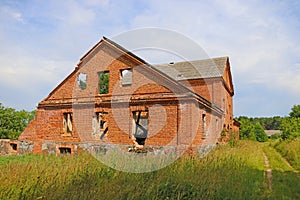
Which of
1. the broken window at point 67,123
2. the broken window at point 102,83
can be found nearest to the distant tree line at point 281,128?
the broken window at point 102,83

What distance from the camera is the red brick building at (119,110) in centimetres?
1423

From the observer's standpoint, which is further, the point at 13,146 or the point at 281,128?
the point at 281,128

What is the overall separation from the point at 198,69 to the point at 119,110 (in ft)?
42.1

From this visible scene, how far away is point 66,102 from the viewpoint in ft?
58.3

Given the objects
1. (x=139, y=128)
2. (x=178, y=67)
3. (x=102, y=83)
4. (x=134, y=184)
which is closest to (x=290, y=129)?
(x=178, y=67)

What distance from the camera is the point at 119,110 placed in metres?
16.1

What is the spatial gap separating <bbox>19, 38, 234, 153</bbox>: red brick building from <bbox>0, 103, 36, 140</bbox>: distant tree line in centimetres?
1052

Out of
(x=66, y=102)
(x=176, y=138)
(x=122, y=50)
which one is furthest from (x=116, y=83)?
(x=176, y=138)

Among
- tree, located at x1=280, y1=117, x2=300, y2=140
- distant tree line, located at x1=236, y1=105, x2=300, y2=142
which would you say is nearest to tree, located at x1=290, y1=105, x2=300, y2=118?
distant tree line, located at x1=236, y1=105, x2=300, y2=142

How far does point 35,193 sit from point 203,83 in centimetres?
2142

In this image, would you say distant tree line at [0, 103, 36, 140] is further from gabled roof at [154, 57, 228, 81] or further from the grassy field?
the grassy field

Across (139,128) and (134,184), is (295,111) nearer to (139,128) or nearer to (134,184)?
(139,128)

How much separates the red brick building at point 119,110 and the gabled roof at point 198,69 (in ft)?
21.5

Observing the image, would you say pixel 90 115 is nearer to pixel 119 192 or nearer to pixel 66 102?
pixel 66 102
